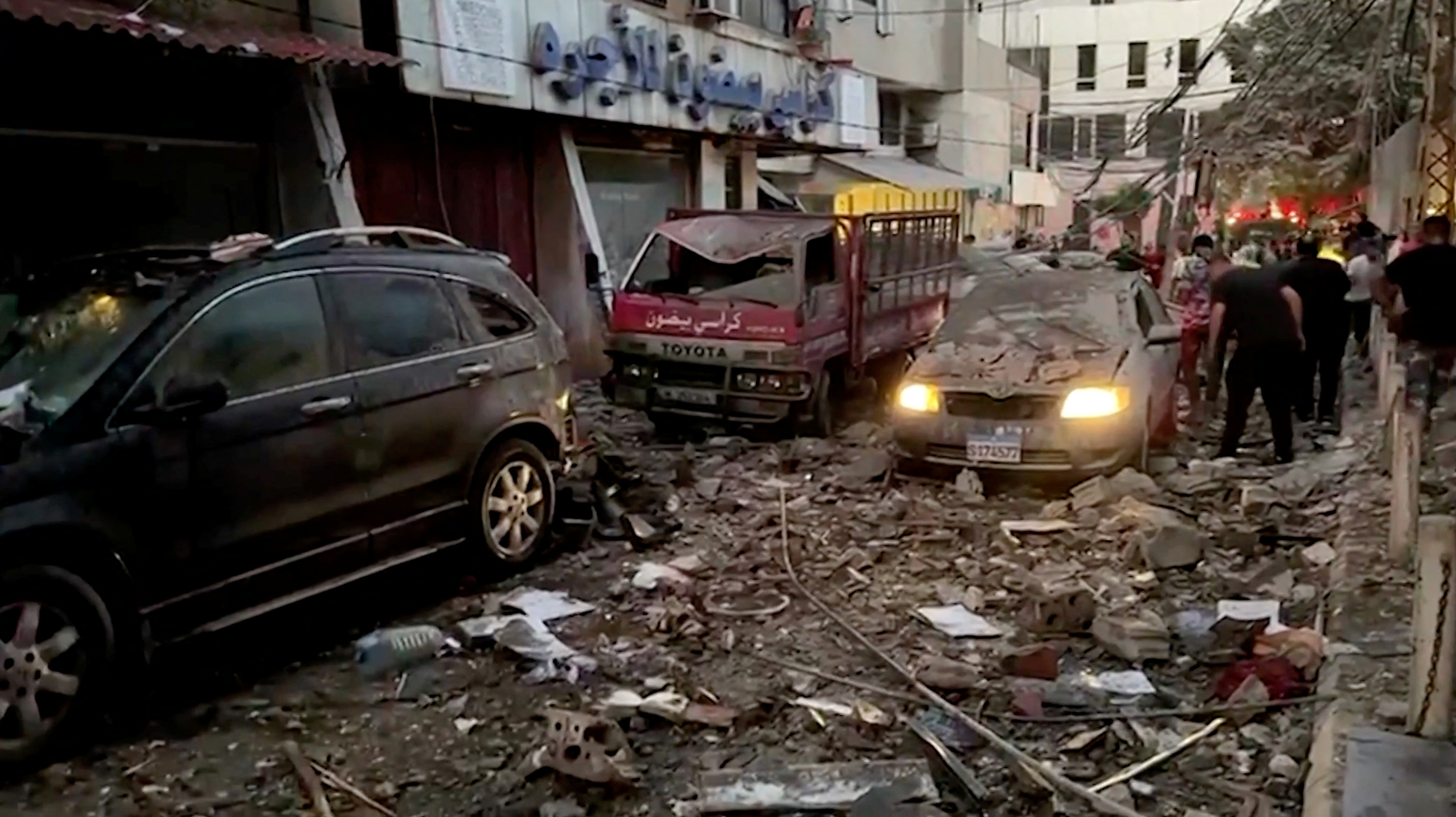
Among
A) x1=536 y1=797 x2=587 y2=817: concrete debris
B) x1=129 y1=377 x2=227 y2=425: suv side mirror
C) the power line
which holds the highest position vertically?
the power line

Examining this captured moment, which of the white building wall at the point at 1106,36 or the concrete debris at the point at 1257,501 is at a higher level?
the white building wall at the point at 1106,36

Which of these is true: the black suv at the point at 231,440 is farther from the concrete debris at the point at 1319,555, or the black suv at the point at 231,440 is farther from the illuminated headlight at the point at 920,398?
the concrete debris at the point at 1319,555

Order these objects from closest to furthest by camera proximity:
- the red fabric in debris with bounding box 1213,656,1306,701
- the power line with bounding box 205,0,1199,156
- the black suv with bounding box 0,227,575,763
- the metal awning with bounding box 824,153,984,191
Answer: the black suv with bounding box 0,227,575,763 → the red fabric in debris with bounding box 1213,656,1306,701 → the power line with bounding box 205,0,1199,156 → the metal awning with bounding box 824,153,984,191

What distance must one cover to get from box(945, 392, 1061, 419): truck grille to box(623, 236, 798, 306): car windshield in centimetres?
278

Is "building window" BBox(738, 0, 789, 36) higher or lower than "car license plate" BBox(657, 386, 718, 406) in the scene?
higher

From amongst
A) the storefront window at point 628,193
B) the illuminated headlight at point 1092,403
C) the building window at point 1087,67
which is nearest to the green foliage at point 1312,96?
the illuminated headlight at point 1092,403

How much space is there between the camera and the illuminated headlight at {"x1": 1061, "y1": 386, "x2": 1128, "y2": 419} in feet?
27.3

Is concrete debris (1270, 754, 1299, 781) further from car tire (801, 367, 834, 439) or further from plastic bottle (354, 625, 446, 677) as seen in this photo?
car tire (801, 367, 834, 439)

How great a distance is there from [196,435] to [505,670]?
1704mm

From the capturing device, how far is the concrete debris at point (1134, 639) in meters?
5.50

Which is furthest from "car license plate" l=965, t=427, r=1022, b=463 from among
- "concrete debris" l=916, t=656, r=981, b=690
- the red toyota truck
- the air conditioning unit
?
the air conditioning unit

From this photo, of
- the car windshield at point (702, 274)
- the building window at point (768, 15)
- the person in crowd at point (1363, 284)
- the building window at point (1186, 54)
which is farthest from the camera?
the building window at point (1186, 54)

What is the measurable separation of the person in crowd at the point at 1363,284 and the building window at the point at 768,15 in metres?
9.07

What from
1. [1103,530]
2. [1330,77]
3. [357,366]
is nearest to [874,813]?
[357,366]
